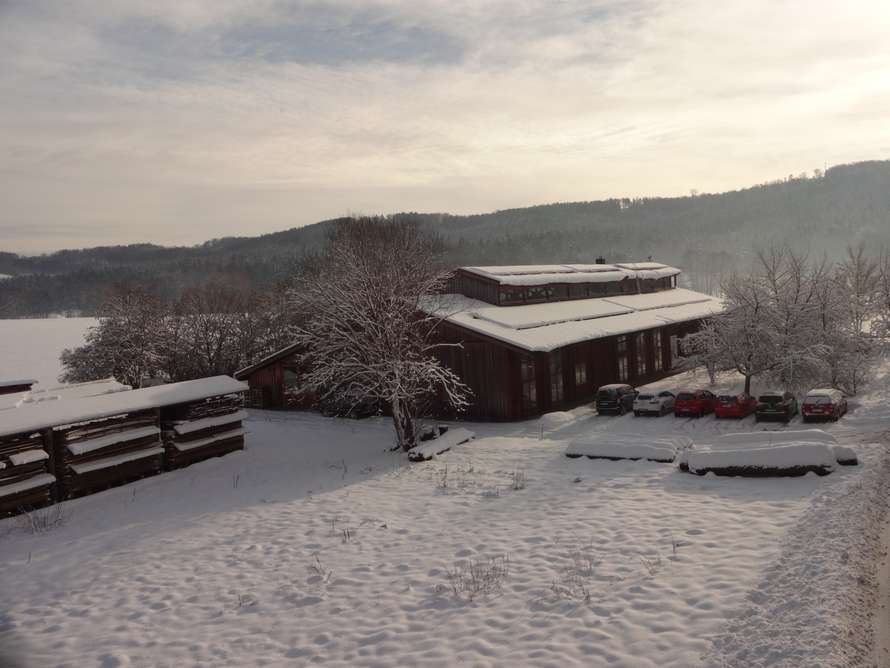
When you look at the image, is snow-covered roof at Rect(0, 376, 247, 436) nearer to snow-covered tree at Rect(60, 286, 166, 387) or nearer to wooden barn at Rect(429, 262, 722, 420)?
wooden barn at Rect(429, 262, 722, 420)

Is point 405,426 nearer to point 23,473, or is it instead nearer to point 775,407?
point 23,473

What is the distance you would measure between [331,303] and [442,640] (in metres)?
17.2

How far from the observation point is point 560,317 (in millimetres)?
34500

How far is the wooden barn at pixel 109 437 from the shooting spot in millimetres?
18016

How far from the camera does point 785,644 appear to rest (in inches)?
339

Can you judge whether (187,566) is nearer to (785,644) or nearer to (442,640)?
(442,640)

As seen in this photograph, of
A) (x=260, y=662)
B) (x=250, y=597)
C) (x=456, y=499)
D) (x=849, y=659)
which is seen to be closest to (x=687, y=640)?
(x=849, y=659)

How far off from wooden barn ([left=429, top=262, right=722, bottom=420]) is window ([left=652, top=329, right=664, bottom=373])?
0.06 meters

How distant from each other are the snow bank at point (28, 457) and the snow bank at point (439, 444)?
11287mm

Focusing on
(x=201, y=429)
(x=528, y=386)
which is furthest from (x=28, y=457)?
(x=528, y=386)

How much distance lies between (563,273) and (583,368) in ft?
Answer: 30.8

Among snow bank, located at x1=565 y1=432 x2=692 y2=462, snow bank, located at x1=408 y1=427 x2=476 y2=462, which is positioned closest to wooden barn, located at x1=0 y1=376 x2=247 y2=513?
snow bank, located at x1=408 y1=427 x2=476 y2=462

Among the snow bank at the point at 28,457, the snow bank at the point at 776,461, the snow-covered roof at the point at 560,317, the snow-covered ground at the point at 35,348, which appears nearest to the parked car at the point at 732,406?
the snow-covered roof at the point at 560,317

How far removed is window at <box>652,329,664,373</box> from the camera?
40.4 metres
